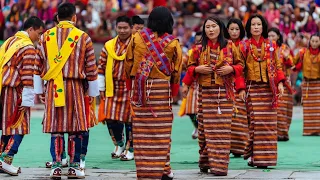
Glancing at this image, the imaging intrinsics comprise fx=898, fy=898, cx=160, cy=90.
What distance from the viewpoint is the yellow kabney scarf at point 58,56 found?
895 centimetres

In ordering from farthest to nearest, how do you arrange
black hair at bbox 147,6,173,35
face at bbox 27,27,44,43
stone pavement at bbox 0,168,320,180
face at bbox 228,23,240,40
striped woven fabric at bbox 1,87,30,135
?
face at bbox 228,23,240,40 → face at bbox 27,27,44,43 → striped woven fabric at bbox 1,87,30,135 → stone pavement at bbox 0,168,320,180 → black hair at bbox 147,6,173,35

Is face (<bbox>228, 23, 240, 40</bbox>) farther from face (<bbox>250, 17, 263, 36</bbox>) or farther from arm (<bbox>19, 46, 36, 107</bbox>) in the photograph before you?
arm (<bbox>19, 46, 36, 107</bbox>)

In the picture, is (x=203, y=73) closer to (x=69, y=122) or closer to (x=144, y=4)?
(x=69, y=122)

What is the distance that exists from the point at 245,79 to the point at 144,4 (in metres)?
17.7

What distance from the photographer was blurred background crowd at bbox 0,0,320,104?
81.9 ft

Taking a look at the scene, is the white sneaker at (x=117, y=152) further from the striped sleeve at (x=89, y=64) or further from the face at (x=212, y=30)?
the face at (x=212, y=30)

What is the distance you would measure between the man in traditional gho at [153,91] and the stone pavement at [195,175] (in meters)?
0.72

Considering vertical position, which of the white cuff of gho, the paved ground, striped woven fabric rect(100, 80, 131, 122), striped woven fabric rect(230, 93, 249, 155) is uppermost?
the white cuff of gho

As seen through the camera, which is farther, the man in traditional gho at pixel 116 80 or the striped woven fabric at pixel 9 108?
the man in traditional gho at pixel 116 80

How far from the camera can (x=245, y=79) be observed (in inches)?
408

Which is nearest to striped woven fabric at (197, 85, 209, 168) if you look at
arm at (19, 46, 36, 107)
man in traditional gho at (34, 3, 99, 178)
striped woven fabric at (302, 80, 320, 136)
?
man in traditional gho at (34, 3, 99, 178)

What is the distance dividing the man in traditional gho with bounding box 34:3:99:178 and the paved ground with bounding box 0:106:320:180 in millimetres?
568

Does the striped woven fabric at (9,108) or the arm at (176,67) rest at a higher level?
the arm at (176,67)

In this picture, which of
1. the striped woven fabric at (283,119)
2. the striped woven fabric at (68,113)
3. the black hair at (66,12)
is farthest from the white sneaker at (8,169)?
the striped woven fabric at (283,119)
